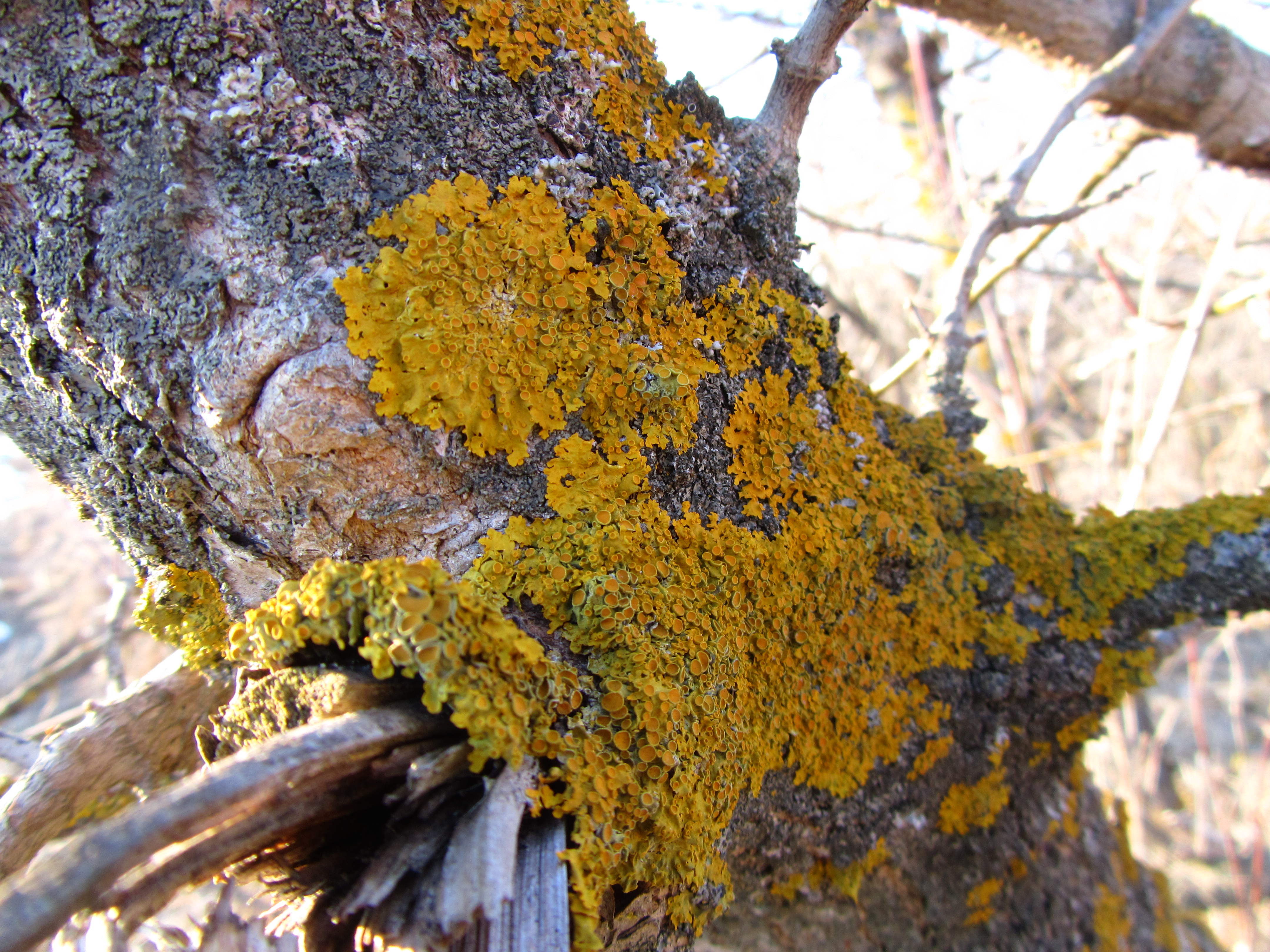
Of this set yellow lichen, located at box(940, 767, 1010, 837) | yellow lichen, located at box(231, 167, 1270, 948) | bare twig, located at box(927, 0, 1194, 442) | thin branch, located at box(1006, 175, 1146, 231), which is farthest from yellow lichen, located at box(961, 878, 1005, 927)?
thin branch, located at box(1006, 175, 1146, 231)

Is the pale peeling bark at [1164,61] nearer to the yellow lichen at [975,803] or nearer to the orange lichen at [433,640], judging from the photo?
the yellow lichen at [975,803]

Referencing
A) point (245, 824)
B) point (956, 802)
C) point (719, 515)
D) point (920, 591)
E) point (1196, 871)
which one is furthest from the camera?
point (1196, 871)

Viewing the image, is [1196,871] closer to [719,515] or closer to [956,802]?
[956,802]

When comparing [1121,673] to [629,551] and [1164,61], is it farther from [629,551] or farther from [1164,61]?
[1164,61]

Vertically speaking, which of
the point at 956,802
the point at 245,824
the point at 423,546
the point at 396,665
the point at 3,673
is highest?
the point at 3,673

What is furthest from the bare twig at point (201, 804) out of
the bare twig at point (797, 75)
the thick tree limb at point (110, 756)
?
the bare twig at point (797, 75)

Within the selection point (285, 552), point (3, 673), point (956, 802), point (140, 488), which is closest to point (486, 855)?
point (285, 552)
